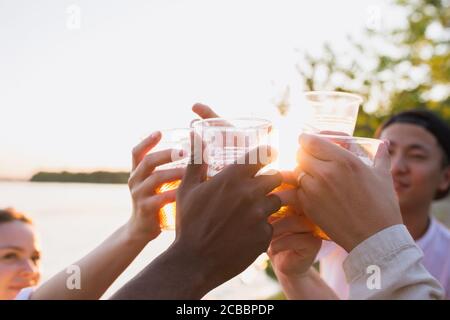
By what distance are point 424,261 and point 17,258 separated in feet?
7.64

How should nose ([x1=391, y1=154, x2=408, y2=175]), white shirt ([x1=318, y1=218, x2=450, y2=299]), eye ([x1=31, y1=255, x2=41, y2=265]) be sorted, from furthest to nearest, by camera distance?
1. nose ([x1=391, y1=154, x2=408, y2=175])
2. white shirt ([x1=318, y1=218, x2=450, y2=299])
3. eye ([x1=31, y1=255, x2=41, y2=265])

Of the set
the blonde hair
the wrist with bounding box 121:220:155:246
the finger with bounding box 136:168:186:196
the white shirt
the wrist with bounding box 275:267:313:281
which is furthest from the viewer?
the white shirt

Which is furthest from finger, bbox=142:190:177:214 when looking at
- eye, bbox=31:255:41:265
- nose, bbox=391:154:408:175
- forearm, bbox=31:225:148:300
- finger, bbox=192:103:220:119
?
nose, bbox=391:154:408:175

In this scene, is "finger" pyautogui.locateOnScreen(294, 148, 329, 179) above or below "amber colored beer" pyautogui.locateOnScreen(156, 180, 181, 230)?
above

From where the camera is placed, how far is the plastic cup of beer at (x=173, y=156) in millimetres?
1538

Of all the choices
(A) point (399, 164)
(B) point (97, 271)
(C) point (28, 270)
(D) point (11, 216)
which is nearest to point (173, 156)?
(B) point (97, 271)

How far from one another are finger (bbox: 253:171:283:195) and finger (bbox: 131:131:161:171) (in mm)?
498

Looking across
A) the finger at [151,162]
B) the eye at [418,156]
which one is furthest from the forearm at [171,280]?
the eye at [418,156]

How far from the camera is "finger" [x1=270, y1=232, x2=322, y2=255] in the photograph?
5.37 ft

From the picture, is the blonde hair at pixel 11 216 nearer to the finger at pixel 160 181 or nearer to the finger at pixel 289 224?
the finger at pixel 160 181

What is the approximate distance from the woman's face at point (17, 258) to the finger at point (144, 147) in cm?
121

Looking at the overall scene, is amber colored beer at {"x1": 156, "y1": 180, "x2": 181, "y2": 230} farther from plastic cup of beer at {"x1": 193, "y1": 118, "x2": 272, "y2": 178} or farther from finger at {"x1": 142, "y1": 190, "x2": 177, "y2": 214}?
plastic cup of beer at {"x1": 193, "y1": 118, "x2": 272, "y2": 178}

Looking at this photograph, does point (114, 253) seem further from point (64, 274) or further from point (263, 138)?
point (263, 138)
